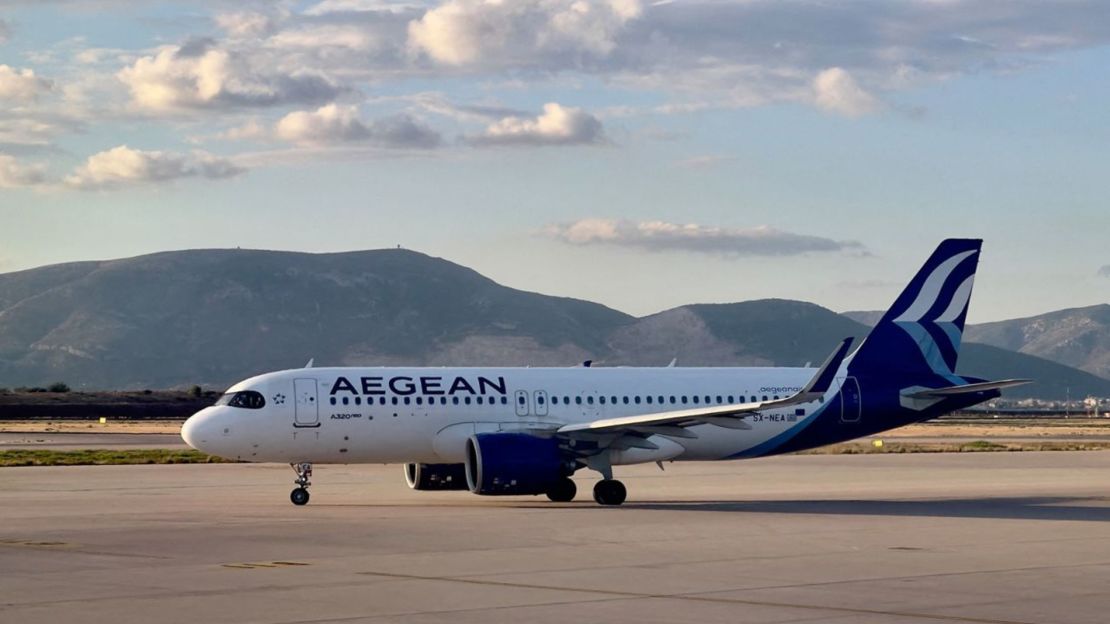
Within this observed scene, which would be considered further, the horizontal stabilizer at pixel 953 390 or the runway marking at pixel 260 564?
the horizontal stabilizer at pixel 953 390

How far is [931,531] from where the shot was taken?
28922mm

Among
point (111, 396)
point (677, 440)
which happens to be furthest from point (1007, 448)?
point (111, 396)

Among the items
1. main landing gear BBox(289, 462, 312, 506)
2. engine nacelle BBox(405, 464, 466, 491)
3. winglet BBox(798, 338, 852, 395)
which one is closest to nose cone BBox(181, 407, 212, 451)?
main landing gear BBox(289, 462, 312, 506)

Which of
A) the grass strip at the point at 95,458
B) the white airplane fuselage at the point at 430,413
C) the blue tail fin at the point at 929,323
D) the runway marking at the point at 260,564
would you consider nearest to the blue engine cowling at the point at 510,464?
the white airplane fuselage at the point at 430,413

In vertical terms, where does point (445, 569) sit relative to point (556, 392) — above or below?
below

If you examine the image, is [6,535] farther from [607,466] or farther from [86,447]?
[86,447]

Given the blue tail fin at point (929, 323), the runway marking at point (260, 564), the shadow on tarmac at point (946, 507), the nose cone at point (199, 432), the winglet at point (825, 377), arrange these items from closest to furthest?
the runway marking at point (260, 564) < the shadow on tarmac at point (946, 507) < the winglet at point (825, 377) < the nose cone at point (199, 432) < the blue tail fin at point (929, 323)

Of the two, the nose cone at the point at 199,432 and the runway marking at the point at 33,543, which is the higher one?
the nose cone at the point at 199,432

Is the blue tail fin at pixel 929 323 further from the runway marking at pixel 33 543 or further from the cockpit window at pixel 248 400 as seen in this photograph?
the runway marking at pixel 33 543

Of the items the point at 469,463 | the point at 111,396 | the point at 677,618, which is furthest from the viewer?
the point at 111,396

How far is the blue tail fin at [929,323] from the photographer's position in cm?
3984

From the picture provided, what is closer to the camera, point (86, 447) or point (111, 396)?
point (86, 447)

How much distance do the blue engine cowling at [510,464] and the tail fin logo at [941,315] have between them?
1023 centimetres

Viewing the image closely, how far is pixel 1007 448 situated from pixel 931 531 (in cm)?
4105
